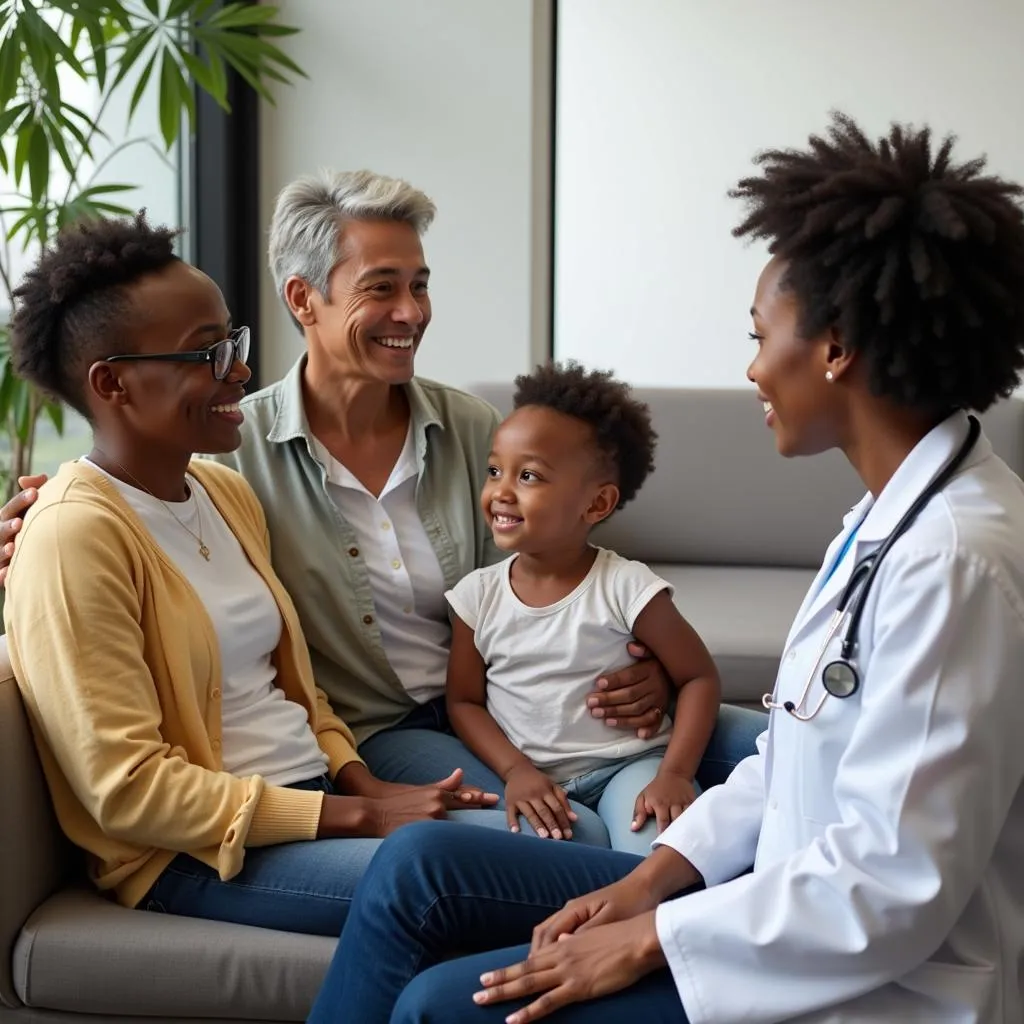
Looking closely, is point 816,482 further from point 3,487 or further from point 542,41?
point 3,487

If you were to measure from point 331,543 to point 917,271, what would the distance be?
1.22 m

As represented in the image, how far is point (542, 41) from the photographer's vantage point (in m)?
4.21

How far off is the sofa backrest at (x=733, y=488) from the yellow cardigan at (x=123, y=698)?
1.87 m

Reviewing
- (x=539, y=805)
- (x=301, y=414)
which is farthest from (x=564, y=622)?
(x=301, y=414)

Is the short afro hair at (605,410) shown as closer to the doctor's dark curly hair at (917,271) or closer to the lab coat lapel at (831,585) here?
the lab coat lapel at (831,585)

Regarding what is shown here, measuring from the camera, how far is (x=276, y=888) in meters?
1.73

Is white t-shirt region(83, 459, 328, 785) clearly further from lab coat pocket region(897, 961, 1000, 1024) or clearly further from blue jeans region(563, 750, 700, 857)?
lab coat pocket region(897, 961, 1000, 1024)

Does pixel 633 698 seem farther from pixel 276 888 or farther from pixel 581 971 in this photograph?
pixel 581 971

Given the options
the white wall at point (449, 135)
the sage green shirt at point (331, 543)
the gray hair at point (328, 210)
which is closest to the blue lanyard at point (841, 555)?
the sage green shirt at point (331, 543)

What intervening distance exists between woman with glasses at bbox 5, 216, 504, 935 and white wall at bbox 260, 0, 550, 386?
2.30m

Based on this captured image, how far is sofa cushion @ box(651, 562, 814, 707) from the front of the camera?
2859 mm

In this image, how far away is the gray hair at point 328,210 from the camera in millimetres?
2305

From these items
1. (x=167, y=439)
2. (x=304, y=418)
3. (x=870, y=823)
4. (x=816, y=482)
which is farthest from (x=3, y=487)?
(x=870, y=823)

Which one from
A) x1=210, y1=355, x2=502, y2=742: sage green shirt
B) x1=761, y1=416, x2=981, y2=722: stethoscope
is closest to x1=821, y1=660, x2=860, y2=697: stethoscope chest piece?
x1=761, y1=416, x2=981, y2=722: stethoscope
